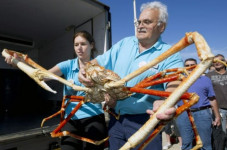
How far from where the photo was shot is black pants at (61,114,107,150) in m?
1.58

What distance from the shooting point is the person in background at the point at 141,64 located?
1321 mm

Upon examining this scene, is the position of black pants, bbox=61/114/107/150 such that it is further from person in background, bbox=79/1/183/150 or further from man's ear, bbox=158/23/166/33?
man's ear, bbox=158/23/166/33

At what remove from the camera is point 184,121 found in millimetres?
2777

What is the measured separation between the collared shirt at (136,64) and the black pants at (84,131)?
1.00 feet

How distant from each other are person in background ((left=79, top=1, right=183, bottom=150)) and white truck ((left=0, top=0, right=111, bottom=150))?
3.18ft

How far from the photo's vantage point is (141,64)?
4.31ft

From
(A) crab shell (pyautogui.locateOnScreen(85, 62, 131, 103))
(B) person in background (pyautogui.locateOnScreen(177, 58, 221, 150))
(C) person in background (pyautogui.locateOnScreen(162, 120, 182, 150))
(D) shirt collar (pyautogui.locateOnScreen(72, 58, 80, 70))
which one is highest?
(D) shirt collar (pyautogui.locateOnScreen(72, 58, 80, 70))

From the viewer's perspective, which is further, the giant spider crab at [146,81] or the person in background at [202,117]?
the person in background at [202,117]

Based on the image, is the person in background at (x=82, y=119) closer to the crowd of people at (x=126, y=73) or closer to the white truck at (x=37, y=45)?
the crowd of people at (x=126, y=73)

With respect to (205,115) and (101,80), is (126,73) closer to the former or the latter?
(101,80)

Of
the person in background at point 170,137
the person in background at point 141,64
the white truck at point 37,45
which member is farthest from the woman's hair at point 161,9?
the person in background at point 170,137

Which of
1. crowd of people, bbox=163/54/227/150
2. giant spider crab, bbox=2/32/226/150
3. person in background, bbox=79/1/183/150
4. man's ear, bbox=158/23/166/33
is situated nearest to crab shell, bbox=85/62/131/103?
giant spider crab, bbox=2/32/226/150

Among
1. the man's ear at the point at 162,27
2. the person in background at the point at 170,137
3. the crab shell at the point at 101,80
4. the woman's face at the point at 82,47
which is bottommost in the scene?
Answer: the person in background at the point at 170,137

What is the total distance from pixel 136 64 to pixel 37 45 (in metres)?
4.55
